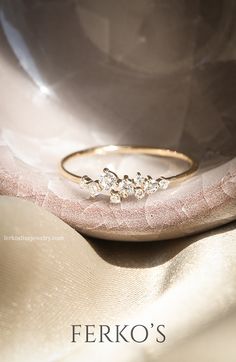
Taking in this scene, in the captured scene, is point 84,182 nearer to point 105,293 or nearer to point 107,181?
point 107,181

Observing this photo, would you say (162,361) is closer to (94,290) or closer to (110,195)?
(94,290)

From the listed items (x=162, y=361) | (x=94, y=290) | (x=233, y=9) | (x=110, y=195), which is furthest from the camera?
(x=233, y=9)

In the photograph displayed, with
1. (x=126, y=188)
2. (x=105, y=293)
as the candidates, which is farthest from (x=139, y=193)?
(x=105, y=293)

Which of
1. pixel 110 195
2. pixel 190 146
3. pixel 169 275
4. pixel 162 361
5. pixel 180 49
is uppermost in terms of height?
pixel 180 49

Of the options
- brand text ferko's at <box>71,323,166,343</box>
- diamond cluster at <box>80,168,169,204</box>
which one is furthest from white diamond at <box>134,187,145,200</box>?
brand text ferko's at <box>71,323,166,343</box>

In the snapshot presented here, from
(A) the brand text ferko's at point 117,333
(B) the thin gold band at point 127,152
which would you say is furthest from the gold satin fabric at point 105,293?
(B) the thin gold band at point 127,152

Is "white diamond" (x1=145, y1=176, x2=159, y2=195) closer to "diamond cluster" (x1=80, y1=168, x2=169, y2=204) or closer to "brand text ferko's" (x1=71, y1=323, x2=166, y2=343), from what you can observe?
"diamond cluster" (x1=80, y1=168, x2=169, y2=204)

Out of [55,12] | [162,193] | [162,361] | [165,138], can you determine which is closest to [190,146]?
[165,138]
